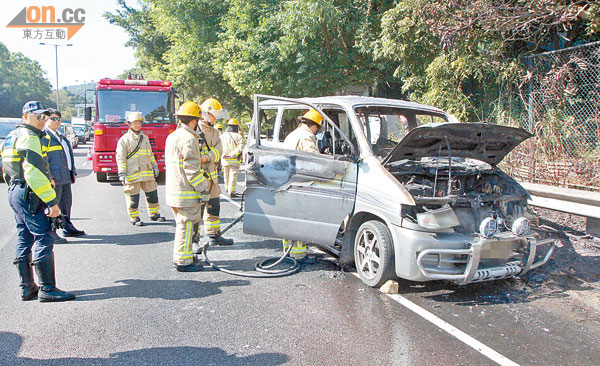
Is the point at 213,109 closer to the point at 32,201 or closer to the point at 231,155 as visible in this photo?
the point at 32,201

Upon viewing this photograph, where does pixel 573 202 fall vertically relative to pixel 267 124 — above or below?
below

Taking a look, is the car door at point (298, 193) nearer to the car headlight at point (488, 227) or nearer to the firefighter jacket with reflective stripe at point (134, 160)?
the car headlight at point (488, 227)

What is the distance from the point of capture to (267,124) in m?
6.61

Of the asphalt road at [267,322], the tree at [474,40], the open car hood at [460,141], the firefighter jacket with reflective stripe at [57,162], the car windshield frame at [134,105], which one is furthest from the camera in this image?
the car windshield frame at [134,105]

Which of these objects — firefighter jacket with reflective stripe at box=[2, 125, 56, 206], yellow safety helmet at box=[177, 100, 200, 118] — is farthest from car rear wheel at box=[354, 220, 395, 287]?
firefighter jacket with reflective stripe at box=[2, 125, 56, 206]

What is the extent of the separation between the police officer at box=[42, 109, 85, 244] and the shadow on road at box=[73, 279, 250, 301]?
2.09m

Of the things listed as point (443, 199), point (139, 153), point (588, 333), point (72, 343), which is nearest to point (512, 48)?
point (443, 199)

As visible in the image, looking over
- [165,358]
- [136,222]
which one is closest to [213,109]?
[136,222]

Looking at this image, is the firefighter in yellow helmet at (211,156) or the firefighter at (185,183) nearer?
the firefighter at (185,183)

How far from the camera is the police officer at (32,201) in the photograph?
3.93 meters

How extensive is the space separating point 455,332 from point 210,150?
12.4ft

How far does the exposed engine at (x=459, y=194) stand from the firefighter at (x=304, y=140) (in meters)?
1.05

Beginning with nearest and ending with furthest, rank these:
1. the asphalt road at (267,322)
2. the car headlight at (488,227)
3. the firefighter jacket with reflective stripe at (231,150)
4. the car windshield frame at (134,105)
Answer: the asphalt road at (267,322) < the car headlight at (488,227) < the firefighter jacket with reflective stripe at (231,150) < the car windshield frame at (134,105)

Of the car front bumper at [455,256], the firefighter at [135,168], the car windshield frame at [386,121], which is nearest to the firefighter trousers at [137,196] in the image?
the firefighter at [135,168]
